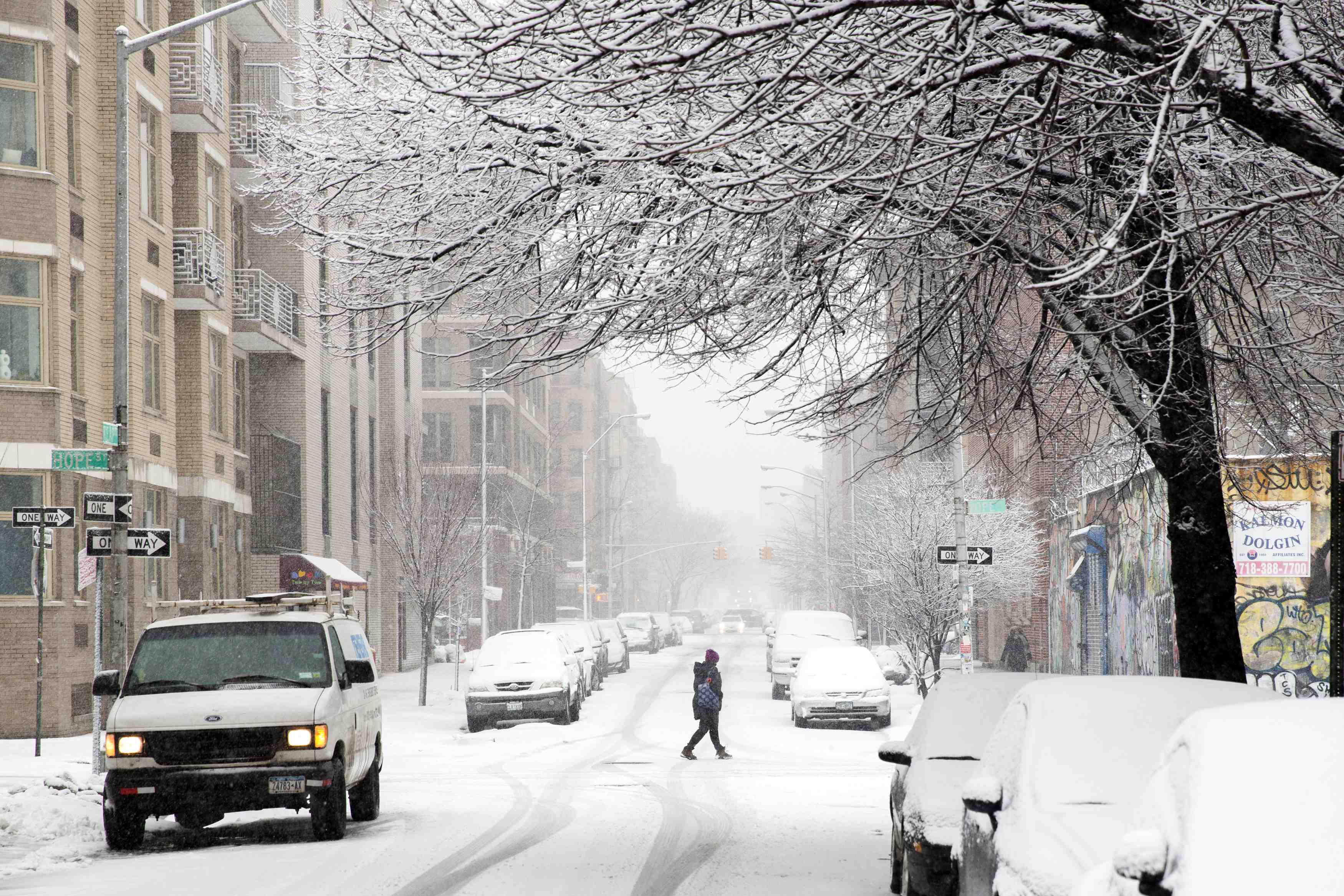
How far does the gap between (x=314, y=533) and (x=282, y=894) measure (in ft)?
109

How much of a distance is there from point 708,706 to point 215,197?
708 inches

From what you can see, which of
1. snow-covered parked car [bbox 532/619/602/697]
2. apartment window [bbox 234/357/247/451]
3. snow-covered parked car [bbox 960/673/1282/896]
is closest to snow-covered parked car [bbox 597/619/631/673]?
snow-covered parked car [bbox 532/619/602/697]

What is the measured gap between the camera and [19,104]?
25656 millimetres

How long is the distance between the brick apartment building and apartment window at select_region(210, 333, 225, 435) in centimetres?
6

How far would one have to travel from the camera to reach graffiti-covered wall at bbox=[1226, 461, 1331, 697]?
2392 centimetres

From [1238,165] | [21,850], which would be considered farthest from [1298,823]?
[21,850]

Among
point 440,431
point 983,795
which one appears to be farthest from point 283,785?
point 440,431

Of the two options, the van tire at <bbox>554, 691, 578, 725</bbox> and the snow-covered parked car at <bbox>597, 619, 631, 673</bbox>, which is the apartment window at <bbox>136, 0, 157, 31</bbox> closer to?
the van tire at <bbox>554, 691, 578, 725</bbox>

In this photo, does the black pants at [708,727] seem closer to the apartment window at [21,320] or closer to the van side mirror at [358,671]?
the van side mirror at [358,671]

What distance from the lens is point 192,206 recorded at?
107 feet

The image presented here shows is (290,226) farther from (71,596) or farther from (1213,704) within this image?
(71,596)

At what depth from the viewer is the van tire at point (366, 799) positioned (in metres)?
14.9

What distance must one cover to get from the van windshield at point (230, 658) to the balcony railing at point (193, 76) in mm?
20108

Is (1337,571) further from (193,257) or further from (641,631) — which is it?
(641,631)
